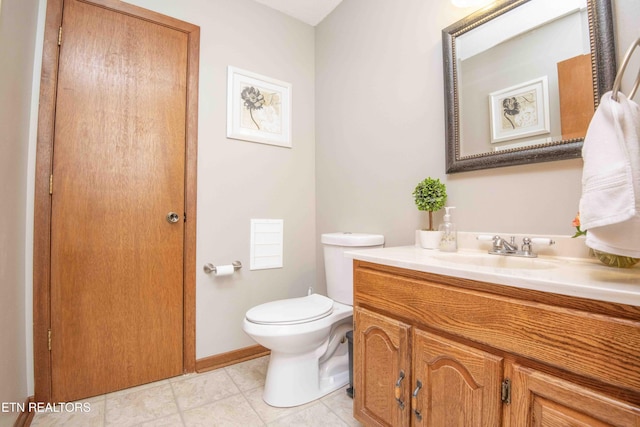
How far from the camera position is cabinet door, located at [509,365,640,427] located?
56 centimetres

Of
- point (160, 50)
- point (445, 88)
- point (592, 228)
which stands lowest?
point (592, 228)

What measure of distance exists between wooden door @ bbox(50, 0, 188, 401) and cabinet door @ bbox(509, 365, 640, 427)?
5.40 ft

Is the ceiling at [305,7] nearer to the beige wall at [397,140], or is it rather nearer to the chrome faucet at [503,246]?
the beige wall at [397,140]

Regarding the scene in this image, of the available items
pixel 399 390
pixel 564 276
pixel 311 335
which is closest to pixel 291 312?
pixel 311 335

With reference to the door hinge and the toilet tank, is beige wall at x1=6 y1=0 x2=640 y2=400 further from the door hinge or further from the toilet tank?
the door hinge

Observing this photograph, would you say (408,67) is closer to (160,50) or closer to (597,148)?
(597,148)

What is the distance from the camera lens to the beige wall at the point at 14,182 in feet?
3.40

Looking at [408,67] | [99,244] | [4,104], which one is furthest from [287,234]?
[4,104]

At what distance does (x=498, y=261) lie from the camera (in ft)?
3.36

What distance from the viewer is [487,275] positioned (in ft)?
2.42

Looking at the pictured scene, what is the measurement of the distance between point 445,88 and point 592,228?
922 millimetres

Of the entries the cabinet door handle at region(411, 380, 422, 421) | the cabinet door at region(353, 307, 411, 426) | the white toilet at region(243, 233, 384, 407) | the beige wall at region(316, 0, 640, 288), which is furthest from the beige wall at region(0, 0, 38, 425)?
the beige wall at region(316, 0, 640, 288)

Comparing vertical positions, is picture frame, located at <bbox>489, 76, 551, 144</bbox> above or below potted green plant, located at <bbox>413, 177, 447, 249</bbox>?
above

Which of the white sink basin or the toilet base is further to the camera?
the toilet base
